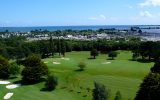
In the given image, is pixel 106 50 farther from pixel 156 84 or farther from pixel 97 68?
pixel 156 84

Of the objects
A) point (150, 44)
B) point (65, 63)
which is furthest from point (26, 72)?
point (150, 44)

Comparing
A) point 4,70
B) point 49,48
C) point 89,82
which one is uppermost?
point 49,48

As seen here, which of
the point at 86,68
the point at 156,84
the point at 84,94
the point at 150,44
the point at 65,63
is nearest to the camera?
the point at 156,84

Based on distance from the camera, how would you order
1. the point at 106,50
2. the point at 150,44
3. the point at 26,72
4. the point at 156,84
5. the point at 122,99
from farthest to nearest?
the point at 106,50 < the point at 150,44 < the point at 26,72 < the point at 122,99 < the point at 156,84

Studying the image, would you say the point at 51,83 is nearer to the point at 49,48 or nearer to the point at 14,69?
the point at 14,69

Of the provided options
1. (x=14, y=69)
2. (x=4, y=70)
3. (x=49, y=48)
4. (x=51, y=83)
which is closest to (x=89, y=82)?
(x=51, y=83)

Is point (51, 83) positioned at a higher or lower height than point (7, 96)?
higher

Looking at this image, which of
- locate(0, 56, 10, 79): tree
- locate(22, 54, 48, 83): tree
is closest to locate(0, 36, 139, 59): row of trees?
locate(0, 56, 10, 79): tree

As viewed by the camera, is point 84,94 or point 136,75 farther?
point 136,75
